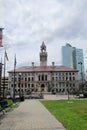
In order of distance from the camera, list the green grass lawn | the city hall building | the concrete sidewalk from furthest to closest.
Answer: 1. the city hall building
2. the green grass lawn
3. the concrete sidewalk

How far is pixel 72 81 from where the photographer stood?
158 m

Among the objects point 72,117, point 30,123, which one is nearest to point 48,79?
point 72,117

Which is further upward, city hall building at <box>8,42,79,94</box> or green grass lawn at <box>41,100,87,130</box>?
city hall building at <box>8,42,79,94</box>

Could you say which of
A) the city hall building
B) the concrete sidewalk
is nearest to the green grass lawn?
the concrete sidewalk

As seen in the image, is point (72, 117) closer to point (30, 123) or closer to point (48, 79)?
point (30, 123)

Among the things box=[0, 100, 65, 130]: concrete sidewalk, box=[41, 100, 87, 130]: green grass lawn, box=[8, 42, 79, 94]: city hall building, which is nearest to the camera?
box=[0, 100, 65, 130]: concrete sidewalk

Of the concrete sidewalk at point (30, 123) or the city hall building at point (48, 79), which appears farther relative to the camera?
the city hall building at point (48, 79)

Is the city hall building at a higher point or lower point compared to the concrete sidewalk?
higher

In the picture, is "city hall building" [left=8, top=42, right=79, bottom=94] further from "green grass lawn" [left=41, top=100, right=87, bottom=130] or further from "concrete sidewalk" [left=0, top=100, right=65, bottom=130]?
"concrete sidewalk" [left=0, top=100, right=65, bottom=130]

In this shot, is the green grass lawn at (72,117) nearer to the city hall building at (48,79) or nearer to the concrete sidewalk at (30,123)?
the concrete sidewalk at (30,123)

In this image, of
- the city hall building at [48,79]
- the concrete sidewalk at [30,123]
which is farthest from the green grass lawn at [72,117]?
the city hall building at [48,79]

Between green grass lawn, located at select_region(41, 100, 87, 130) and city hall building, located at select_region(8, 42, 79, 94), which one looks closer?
green grass lawn, located at select_region(41, 100, 87, 130)

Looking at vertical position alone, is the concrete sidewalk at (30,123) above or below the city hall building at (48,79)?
below

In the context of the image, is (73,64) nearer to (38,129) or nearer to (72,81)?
(72,81)
